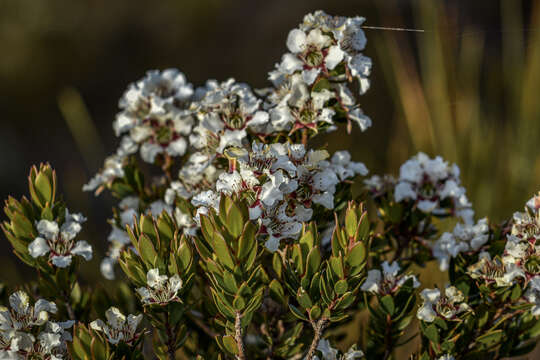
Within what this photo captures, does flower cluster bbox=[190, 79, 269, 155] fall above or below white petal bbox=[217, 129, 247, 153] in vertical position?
A: above

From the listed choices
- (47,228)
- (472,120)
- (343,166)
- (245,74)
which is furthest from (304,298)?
(245,74)

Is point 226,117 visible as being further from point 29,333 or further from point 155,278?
point 29,333

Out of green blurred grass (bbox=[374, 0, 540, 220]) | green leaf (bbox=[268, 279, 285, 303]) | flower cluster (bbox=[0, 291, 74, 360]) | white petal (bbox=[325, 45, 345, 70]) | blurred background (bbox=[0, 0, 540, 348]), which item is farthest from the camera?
blurred background (bbox=[0, 0, 540, 348])

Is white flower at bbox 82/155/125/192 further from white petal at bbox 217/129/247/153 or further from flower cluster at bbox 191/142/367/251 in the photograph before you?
flower cluster at bbox 191/142/367/251

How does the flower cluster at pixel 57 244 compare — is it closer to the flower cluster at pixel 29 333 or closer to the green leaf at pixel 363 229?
the flower cluster at pixel 29 333

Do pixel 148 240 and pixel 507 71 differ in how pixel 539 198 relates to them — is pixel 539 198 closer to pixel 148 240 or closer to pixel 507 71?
pixel 148 240

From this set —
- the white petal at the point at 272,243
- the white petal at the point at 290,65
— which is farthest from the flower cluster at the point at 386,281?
the white petal at the point at 290,65

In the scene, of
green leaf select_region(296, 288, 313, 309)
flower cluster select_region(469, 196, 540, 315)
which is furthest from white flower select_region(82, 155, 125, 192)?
flower cluster select_region(469, 196, 540, 315)

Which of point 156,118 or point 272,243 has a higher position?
point 156,118
